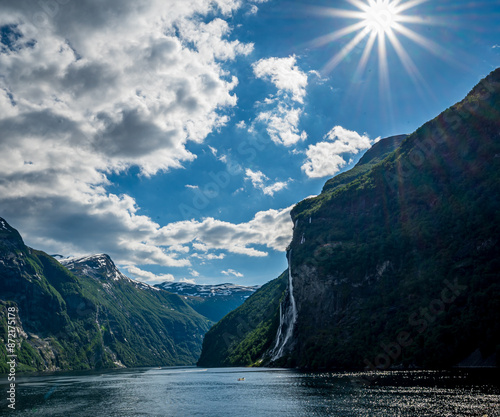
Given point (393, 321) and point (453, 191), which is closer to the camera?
point (393, 321)

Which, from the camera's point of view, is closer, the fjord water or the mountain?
the fjord water

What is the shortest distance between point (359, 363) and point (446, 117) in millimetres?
120345

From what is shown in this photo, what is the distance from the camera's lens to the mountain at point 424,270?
118938mm

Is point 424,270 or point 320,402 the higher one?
point 424,270

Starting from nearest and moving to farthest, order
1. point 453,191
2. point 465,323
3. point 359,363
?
point 465,323 < point 359,363 < point 453,191

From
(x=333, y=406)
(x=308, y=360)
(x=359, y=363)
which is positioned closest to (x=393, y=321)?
(x=359, y=363)

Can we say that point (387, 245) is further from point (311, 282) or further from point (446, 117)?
point (446, 117)

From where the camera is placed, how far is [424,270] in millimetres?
149000

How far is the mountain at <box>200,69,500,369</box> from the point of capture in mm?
118938

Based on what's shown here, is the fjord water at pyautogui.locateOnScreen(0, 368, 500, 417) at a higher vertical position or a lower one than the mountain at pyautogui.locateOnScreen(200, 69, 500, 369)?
lower

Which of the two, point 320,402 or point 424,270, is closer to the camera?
point 320,402

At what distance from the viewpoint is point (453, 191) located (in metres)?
161

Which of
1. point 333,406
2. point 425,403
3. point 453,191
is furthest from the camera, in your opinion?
point 453,191

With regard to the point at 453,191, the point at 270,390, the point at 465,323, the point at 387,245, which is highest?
the point at 453,191
